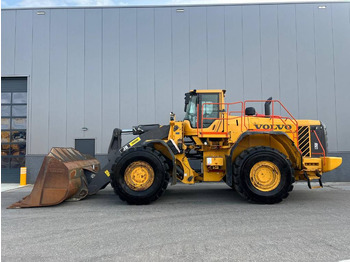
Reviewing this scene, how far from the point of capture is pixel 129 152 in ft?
21.0

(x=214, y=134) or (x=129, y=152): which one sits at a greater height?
(x=214, y=134)

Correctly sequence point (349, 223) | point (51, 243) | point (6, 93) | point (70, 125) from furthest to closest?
point (6, 93), point (70, 125), point (349, 223), point (51, 243)

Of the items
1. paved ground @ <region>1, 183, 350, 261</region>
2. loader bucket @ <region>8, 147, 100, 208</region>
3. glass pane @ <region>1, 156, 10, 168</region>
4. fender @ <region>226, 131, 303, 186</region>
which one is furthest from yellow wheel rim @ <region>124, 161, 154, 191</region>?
glass pane @ <region>1, 156, 10, 168</region>

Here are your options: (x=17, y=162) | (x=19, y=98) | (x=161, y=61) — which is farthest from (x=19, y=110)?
(x=161, y=61)

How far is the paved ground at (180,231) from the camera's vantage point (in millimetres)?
3480

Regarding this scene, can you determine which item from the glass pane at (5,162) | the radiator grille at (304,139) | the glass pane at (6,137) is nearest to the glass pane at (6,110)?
the glass pane at (6,137)

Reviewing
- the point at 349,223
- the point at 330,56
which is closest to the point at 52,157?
the point at 349,223

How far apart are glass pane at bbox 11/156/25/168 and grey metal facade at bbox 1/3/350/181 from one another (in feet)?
2.90

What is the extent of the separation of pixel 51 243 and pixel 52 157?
2.79m

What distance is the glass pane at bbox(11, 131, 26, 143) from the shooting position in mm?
11727

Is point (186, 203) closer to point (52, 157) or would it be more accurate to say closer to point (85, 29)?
point (52, 157)

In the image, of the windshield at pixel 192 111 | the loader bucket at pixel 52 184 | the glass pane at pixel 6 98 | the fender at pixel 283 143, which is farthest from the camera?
the glass pane at pixel 6 98

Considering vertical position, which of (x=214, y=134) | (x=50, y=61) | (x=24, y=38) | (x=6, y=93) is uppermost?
(x=24, y=38)

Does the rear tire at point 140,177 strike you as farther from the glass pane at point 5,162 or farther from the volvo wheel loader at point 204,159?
the glass pane at point 5,162
